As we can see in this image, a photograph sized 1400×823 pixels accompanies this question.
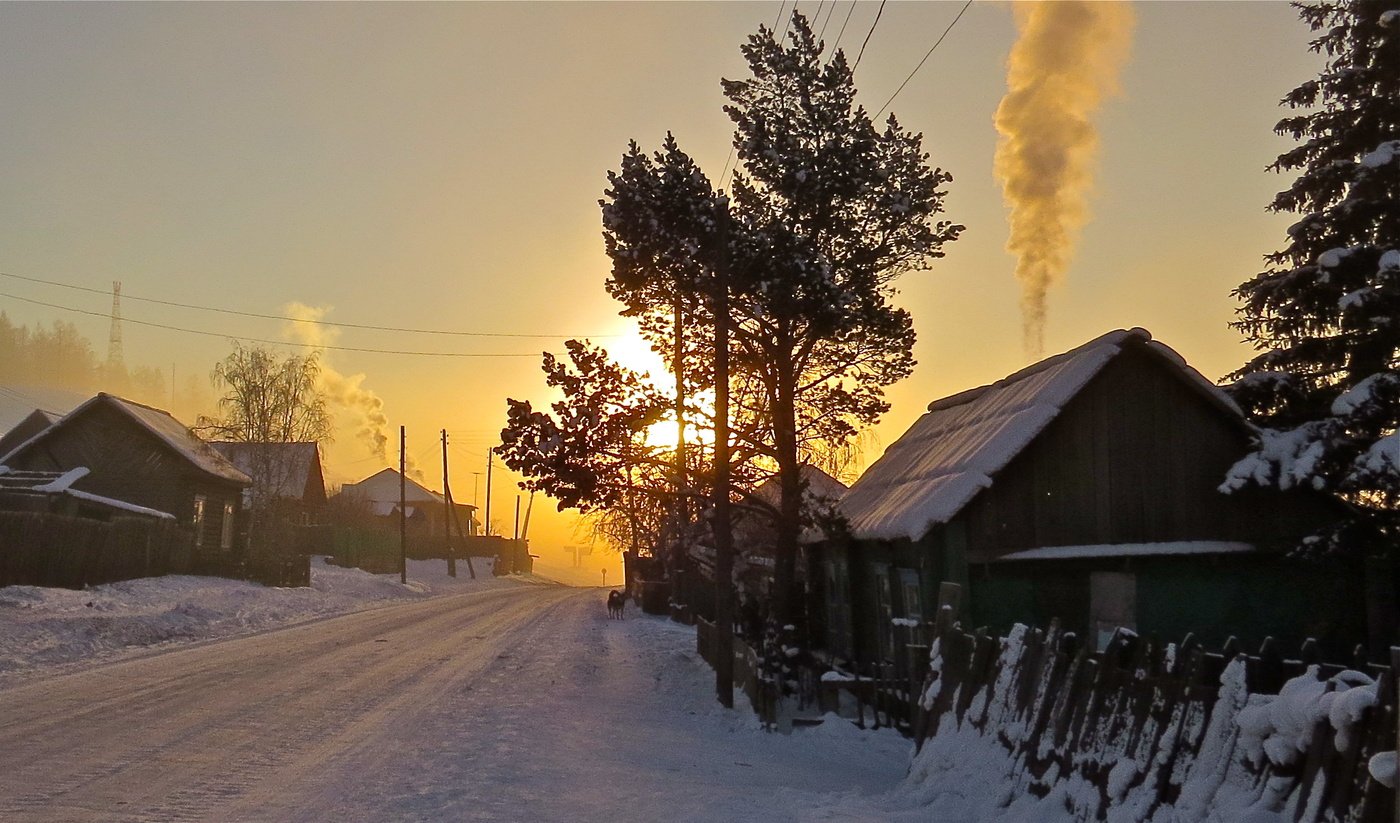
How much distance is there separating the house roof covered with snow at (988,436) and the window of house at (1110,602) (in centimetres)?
255

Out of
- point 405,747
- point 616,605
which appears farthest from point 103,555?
point 405,747

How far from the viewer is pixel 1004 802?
29.3 feet

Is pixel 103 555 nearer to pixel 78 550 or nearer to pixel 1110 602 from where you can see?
pixel 78 550

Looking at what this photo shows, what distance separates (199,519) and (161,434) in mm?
3911

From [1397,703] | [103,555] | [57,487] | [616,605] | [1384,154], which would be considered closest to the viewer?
[1397,703]

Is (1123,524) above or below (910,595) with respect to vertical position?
above

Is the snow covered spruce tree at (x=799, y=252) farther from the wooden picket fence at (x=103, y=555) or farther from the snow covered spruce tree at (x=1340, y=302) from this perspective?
the wooden picket fence at (x=103, y=555)

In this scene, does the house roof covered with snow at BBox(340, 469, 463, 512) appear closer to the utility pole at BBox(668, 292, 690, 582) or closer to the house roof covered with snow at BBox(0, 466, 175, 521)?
the house roof covered with snow at BBox(0, 466, 175, 521)

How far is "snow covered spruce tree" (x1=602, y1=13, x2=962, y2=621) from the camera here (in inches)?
759

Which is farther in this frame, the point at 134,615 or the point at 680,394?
the point at 134,615

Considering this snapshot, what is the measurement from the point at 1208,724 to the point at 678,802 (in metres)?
4.67

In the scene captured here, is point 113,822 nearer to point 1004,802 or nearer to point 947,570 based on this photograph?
point 1004,802

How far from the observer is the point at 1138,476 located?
1806 centimetres

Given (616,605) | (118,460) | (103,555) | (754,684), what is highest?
(118,460)
